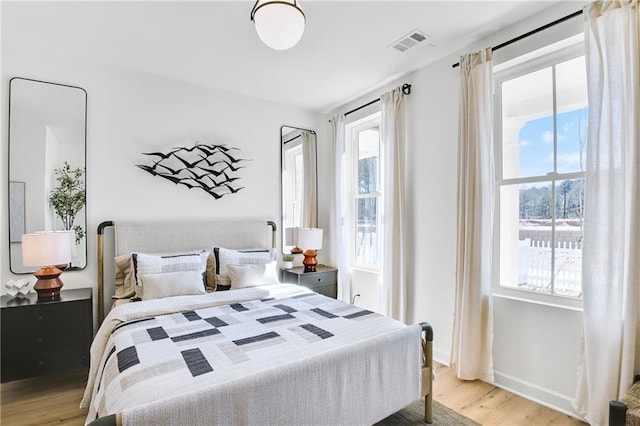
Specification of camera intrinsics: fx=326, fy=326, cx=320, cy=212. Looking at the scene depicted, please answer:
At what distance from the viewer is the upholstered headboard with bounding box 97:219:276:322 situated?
299cm

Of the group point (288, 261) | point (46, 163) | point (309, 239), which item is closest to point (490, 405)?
point (309, 239)

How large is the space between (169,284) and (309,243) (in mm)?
1588

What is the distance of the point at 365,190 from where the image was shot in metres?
4.00

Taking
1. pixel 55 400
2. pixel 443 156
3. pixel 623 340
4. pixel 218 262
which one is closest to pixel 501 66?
pixel 443 156

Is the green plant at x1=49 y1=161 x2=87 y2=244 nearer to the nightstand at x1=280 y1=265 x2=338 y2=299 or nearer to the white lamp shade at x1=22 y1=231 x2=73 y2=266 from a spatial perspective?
the white lamp shade at x1=22 y1=231 x2=73 y2=266

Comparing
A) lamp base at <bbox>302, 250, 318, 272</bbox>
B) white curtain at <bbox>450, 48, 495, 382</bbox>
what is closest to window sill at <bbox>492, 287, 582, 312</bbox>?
white curtain at <bbox>450, 48, 495, 382</bbox>

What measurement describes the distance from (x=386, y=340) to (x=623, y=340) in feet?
4.38

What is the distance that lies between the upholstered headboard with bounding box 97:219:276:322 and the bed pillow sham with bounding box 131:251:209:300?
252 millimetres

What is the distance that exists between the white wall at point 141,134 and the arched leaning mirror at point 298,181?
7.5 inches

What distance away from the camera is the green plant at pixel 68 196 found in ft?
9.24

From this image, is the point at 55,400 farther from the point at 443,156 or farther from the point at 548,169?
the point at 548,169

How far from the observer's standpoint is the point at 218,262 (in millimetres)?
3227

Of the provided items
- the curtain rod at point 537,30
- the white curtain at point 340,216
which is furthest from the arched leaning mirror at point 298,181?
the curtain rod at point 537,30

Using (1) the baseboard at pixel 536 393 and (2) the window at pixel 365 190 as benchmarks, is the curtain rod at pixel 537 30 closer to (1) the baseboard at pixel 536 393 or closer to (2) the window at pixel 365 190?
(2) the window at pixel 365 190
